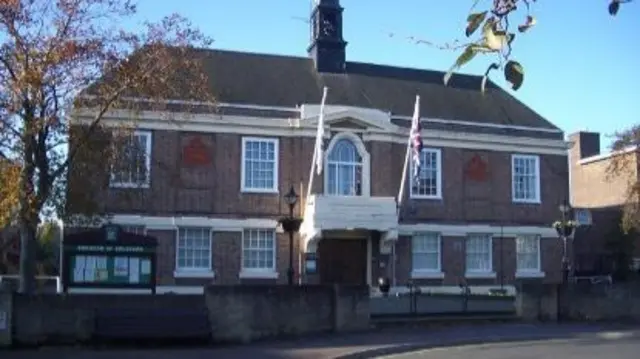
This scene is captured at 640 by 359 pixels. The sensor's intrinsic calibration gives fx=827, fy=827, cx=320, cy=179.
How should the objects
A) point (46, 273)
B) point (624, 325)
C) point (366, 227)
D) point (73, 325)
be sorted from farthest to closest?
point (46, 273) < point (366, 227) < point (624, 325) < point (73, 325)

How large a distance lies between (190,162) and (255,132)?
127 inches

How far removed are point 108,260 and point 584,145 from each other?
47372 mm

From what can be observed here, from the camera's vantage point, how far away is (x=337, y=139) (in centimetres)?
3791

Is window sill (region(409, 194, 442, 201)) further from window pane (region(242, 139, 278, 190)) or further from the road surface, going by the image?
the road surface

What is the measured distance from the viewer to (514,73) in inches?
147

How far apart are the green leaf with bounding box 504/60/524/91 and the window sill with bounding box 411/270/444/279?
35433 millimetres

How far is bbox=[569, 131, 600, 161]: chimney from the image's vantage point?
6288 cm

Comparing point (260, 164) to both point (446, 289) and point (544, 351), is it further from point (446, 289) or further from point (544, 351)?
point (544, 351)

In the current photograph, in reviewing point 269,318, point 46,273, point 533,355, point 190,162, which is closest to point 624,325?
point 533,355

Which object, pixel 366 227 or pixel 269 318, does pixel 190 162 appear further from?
pixel 269 318

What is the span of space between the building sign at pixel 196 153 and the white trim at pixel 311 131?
0.53m

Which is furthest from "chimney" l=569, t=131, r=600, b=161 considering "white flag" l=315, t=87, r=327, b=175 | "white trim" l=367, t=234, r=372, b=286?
"white flag" l=315, t=87, r=327, b=175

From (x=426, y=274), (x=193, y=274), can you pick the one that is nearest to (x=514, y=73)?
(x=193, y=274)

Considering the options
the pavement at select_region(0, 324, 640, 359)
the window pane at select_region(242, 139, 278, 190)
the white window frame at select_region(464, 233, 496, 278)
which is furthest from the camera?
the white window frame at select_region(464, 233, 496, 278)
